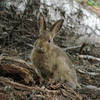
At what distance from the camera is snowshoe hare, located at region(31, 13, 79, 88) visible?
492cm

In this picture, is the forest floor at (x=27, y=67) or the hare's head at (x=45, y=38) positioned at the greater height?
the hare's head at (x=45, y=38)

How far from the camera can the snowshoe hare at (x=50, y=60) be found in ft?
16.1

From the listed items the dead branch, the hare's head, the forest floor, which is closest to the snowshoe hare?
the hare's head

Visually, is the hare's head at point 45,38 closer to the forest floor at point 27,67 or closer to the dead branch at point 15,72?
the forest floor at point 27,67

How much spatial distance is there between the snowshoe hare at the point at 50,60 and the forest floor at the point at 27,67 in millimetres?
191

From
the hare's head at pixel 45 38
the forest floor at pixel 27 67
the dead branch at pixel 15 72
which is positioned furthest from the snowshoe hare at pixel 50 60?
the dead branch at pixel 15 72

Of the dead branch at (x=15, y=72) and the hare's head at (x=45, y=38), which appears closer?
the dead branch at (x=15, y=72)

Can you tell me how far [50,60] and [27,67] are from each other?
20.1 inches

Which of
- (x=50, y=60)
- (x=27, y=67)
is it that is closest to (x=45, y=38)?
(x=50, y=60)

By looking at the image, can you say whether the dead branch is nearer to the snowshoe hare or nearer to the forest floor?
the forest floor

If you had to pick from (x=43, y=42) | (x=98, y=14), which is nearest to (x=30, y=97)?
(x=43, y=42)

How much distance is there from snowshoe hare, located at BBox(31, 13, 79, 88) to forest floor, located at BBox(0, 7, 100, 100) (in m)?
0.19

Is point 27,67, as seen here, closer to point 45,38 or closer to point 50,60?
point 50,60

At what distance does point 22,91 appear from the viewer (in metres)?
4.04
